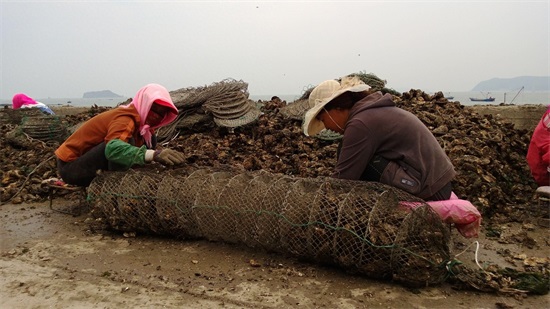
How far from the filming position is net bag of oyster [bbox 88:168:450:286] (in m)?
3.04

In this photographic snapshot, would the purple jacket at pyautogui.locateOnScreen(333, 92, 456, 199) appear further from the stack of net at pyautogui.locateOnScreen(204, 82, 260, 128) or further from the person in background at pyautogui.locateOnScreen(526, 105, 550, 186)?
the stack of net at pyautogui.locateOnScreen(204, 82, 260, 128)

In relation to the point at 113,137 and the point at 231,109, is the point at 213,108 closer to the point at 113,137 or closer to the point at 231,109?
the point at 231,109

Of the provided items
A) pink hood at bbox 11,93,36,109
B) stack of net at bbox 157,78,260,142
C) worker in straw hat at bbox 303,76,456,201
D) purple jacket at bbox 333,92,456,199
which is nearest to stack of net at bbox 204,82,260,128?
stack of net at bbox 157,78,260,142

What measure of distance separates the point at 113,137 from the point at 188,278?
1721 millimetres

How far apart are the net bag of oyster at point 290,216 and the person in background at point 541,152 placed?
221 centimetres

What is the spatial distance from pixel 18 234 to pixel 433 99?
6.33 metres

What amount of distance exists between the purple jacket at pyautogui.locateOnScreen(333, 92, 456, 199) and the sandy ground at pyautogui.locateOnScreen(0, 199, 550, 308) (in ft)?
2.54

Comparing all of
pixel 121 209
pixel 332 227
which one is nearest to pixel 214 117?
pixel 121 209

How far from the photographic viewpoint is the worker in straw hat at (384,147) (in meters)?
3.29

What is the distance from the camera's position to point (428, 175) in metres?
3.34

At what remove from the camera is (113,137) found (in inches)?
164

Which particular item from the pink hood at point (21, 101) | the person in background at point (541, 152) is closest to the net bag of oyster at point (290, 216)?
the person in background at point (541, 152)

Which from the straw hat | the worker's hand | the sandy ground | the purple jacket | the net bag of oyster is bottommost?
the sandy ground

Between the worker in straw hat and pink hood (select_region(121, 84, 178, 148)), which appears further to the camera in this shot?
pink hood (select_region(121, 84, 178, 148))
